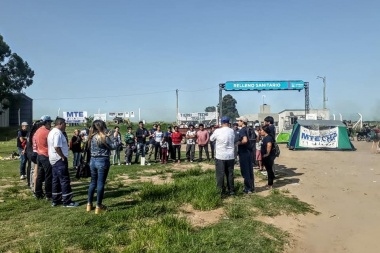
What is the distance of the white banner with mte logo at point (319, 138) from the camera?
21.9 m

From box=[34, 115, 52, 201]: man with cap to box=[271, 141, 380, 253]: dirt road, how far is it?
4478 mm

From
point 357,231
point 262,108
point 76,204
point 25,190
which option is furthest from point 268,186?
point 262,108

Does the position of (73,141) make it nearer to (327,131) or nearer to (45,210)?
(45,210)

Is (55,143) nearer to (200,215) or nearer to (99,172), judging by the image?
(99,172)

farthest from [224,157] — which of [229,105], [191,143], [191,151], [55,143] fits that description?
[229,105]

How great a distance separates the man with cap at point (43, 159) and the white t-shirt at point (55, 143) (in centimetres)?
39

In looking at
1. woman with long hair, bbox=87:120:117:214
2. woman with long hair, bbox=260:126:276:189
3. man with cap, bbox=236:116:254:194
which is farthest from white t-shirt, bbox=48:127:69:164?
woman with long hair, bbox=260:126:276:189

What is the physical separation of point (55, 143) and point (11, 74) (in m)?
52.5

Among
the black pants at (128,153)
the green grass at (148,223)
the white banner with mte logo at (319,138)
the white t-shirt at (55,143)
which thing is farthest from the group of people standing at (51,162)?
the white banner with mte logo at (319,138)

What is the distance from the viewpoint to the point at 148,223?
5.33 metres

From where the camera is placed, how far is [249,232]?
5172mm

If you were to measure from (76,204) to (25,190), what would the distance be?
271cm

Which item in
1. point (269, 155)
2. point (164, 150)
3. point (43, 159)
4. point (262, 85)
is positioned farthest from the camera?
point (262, 85)

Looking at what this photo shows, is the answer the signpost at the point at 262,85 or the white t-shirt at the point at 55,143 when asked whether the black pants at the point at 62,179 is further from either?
the signpost at the point at 262,85
